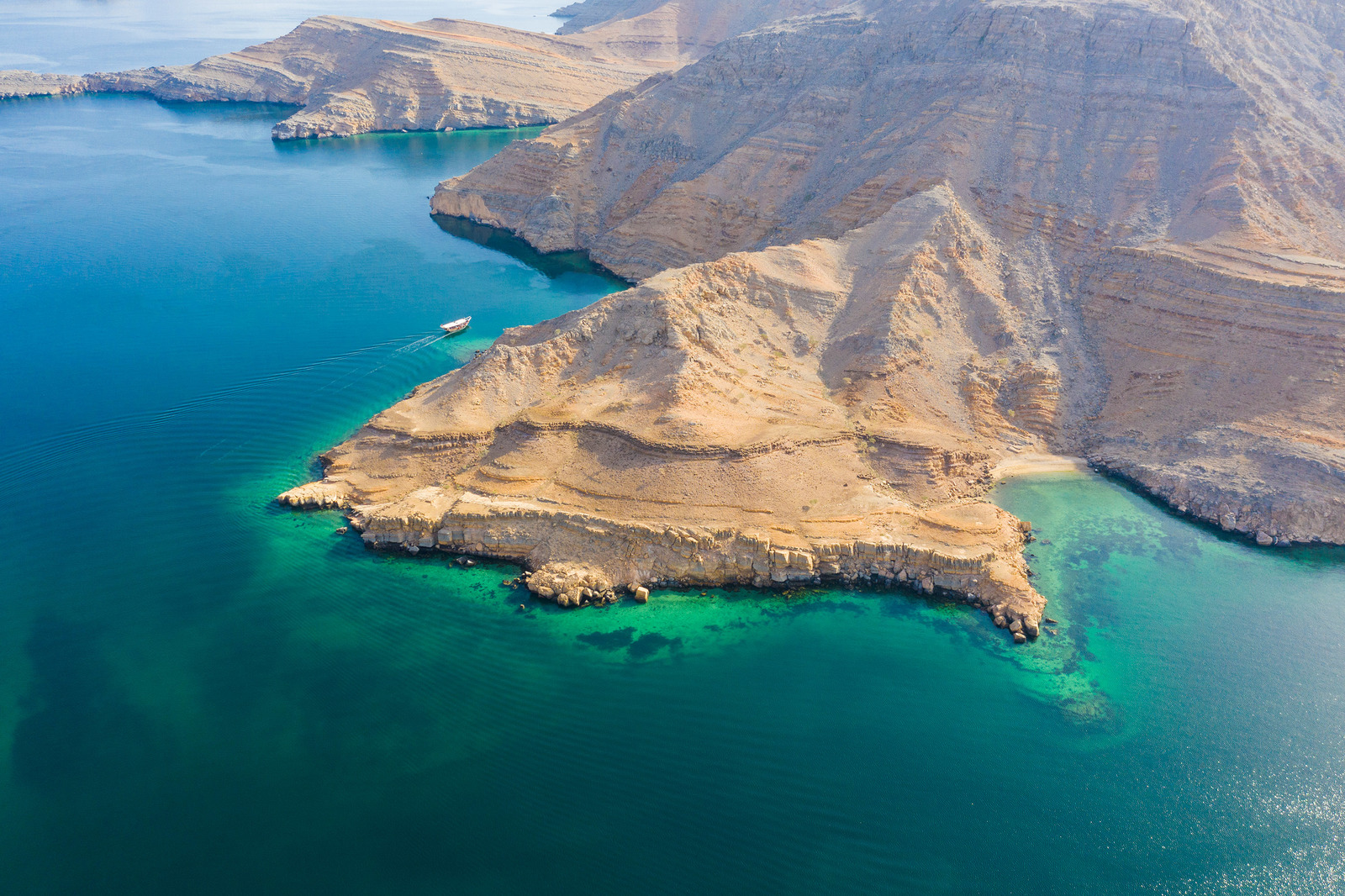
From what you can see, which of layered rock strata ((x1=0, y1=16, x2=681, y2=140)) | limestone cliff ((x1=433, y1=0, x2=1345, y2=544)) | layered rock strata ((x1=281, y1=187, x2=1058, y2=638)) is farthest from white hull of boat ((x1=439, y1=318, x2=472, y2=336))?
layered rock strata ((x1=0, y1=16, x2=681, y2=140))

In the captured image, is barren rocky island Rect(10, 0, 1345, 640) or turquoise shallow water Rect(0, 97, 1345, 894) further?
barren rocky island Rect(10, 0, 1345, 640)

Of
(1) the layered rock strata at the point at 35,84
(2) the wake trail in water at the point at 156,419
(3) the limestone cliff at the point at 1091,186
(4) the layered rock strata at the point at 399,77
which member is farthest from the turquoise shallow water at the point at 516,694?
(1) the layered rock strata at the point at 35,84

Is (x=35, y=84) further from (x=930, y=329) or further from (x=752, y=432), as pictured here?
(x=930, y=329)

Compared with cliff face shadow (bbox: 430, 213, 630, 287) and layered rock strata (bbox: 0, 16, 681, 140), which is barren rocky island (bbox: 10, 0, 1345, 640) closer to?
cliff face shadow (bbox: 430, 213, 630, 287)

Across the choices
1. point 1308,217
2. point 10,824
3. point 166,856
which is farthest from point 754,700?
point 1308,217

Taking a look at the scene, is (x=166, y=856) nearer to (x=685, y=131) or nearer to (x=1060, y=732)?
(x=1060, y=732)

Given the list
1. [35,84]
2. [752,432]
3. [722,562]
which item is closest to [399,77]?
[35,84]
